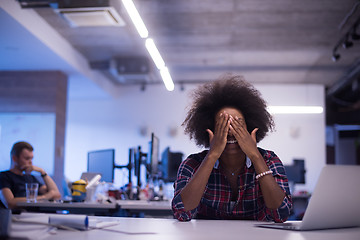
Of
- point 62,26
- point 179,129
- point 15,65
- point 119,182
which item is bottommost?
point 119,182

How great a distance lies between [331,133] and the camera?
1162cm

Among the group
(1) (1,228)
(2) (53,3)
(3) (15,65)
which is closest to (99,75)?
(3) (15,65)

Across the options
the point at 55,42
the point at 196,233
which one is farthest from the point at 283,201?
the point at 55,42

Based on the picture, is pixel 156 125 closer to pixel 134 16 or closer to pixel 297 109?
pixel 297 109

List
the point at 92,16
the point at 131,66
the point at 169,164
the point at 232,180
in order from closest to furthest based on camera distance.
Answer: the point at 232,180 → the point at 92,16 → the point at 169,164 → the point at 131,66

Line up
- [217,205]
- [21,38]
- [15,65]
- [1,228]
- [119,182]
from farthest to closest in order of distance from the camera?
[119,182]
[15,65]
[21,38]
[217,205]
[1,228]

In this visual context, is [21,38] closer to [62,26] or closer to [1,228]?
[62,26]

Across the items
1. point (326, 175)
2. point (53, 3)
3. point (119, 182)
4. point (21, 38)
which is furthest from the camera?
point (119, 182)

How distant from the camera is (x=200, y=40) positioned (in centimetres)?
669

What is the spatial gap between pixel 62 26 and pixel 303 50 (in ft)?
13.4

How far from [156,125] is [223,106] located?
7252 millimetres

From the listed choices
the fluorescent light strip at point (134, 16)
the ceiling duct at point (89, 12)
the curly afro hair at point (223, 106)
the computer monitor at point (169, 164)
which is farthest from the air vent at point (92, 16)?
the curly afro hair at point (223, 106)

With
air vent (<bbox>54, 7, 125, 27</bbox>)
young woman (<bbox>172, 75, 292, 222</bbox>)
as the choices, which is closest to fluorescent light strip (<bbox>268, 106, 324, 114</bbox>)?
air vent (<bbox>54, 7, 125, 27</bbox>)

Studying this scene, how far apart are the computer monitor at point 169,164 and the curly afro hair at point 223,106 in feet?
9.48
